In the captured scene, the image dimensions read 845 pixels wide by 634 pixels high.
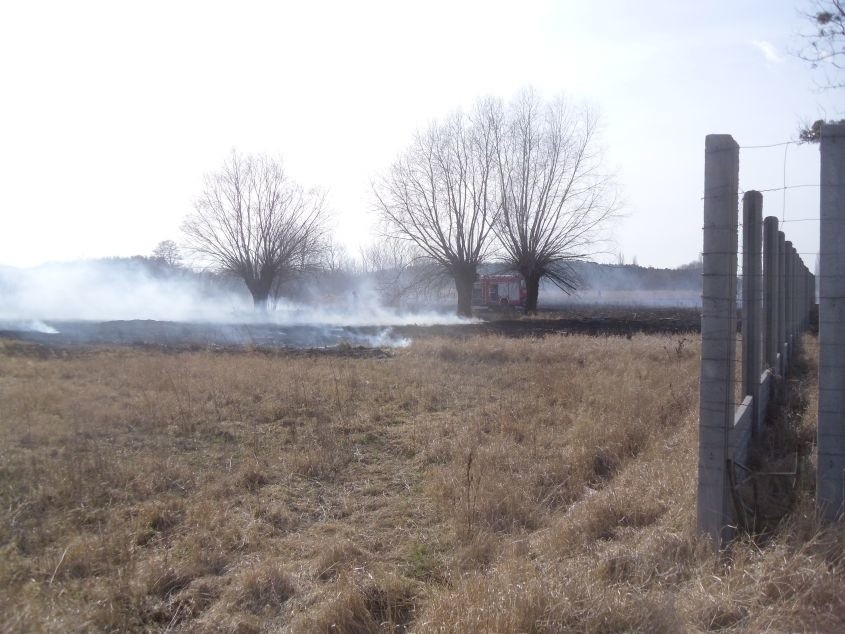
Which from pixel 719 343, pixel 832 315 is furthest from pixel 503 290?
pixel 832 315

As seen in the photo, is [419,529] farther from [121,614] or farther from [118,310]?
[118,310]

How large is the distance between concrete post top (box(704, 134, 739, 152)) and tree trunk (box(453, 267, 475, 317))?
38.3 m

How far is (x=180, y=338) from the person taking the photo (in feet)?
93.3

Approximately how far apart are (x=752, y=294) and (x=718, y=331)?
8.81ft

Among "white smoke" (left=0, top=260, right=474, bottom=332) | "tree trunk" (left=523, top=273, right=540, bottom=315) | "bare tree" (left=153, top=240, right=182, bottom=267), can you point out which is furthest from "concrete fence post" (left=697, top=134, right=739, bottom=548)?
"bare tree" (left=153, top=240, right=182, bottom=267)

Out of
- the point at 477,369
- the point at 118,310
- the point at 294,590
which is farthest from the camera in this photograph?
the point at 118,310

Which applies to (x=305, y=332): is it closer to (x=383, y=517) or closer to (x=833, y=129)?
(x=383, y=517)

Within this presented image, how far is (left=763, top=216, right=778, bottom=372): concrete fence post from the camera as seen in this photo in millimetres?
7744

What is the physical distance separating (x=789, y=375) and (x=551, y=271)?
3316cm

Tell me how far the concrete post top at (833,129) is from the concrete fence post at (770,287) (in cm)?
354

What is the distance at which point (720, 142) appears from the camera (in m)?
4.52

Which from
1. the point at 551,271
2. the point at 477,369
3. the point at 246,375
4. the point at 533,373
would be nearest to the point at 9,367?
the point at 246,375

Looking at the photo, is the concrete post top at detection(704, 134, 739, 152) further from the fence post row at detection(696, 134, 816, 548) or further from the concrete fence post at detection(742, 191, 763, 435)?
the concrete fence post at detection(742, 191, 763, 435)

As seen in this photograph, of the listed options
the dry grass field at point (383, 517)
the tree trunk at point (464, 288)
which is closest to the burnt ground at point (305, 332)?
the tree trunk at point (464, 288)
